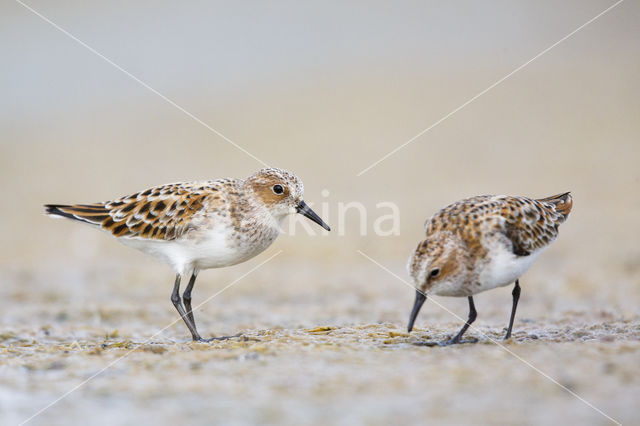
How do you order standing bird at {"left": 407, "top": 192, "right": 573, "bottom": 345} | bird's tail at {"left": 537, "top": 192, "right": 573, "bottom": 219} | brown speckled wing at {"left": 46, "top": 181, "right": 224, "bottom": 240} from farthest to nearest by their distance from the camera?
bird's tail at {"left": 537, "top": 192, "right": 573, "bottom": 219}, brown speckled wing at {"left": 46, "top": 181, "right": 224, "bottom": 240}, standing bird at {"left": 407, "top": 192, "right": 573, "bottom": 345}

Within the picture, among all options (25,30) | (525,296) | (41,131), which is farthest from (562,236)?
(25,30)

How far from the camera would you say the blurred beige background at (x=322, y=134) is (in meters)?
10.5

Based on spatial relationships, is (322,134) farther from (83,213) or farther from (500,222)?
(500,222)

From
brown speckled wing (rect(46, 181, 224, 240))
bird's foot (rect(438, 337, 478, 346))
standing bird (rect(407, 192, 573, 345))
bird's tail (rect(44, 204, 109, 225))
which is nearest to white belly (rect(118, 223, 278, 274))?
brown speckled wing (rect(46, 181, 224, 240))

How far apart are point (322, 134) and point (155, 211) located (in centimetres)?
1133

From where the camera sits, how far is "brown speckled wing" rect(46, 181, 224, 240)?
7.25m

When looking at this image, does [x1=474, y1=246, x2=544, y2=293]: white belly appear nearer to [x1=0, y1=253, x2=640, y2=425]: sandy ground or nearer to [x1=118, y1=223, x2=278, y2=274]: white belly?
[x1=0, y1=253, x2=640, y2=425]: sandy ground

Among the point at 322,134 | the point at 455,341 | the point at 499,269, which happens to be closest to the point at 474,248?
the point at 499,269

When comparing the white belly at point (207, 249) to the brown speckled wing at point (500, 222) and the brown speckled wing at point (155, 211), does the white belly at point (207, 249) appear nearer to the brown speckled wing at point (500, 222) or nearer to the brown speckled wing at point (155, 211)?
the brown speckled wing at point (155, 211)

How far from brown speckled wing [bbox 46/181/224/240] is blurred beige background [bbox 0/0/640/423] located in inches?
45.6

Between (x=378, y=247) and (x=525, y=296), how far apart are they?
3314 mm

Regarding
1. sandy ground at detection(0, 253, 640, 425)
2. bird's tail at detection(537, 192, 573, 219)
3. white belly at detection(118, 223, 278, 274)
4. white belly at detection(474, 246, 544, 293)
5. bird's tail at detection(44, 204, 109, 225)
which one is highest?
bird's tail at detection(44, 204, 109, 225)

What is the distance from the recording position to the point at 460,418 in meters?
4.25

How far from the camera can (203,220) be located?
7.12 metres
